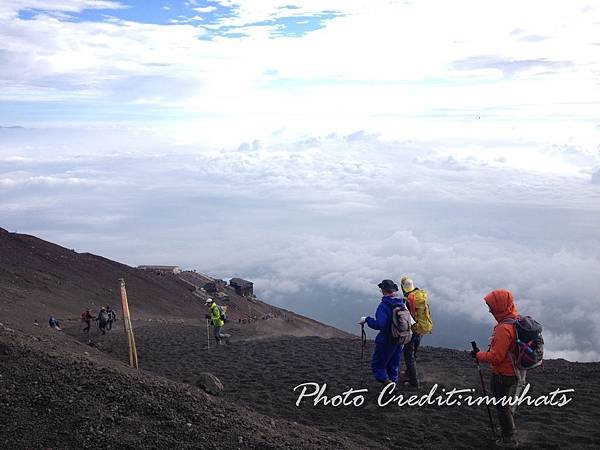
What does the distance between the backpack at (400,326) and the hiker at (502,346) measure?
1744mm

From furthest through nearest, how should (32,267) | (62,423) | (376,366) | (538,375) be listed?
(32,267)
(538,375)
(376,366)
(62,423)

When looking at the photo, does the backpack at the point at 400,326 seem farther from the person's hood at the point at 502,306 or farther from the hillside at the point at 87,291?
the hillside at the point at 87,291

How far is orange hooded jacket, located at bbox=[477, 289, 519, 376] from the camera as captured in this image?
7055 millimetres

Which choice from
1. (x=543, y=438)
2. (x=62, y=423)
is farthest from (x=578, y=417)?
(x=62, y=423)

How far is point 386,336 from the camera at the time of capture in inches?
367

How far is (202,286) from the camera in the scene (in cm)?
4934

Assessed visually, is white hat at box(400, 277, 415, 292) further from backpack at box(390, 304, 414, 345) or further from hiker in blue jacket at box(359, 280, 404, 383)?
backpack at box(390, 304, 414, 345)

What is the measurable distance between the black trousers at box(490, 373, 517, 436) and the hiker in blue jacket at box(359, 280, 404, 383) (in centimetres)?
214

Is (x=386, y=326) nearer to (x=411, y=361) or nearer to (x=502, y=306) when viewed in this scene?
(x=411, y=361)

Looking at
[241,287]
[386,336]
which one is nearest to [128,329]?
[386,336]

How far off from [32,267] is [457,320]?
180 meters

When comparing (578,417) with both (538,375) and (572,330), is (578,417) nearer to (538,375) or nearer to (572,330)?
(538,375)

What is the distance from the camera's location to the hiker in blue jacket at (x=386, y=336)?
920 cm

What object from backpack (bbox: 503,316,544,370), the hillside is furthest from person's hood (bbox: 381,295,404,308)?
the hillside
